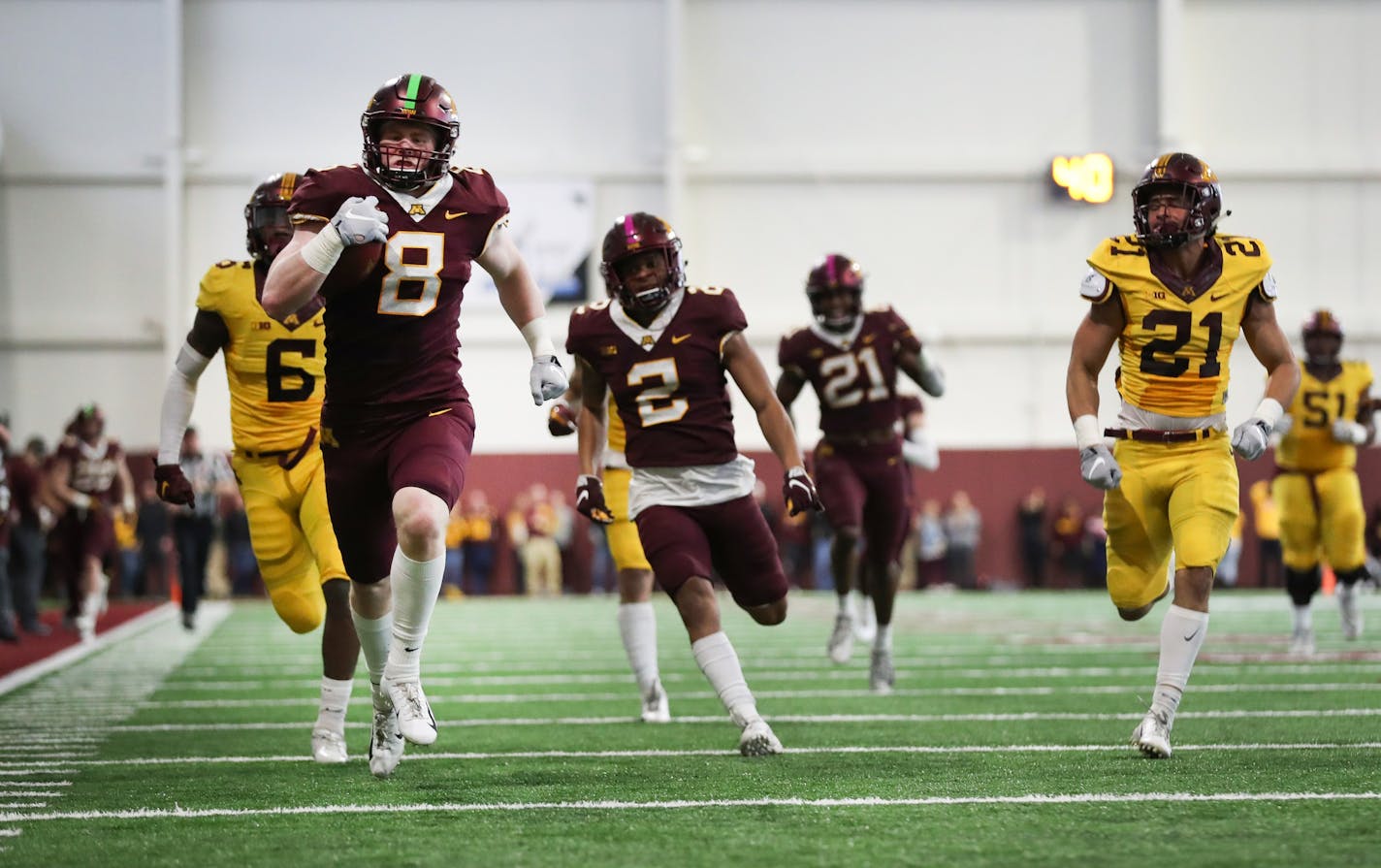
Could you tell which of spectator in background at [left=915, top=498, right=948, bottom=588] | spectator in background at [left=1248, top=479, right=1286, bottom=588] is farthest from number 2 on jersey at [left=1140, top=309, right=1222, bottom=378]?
spectator in background at [left=1248, top=479, right=1286, bottom=588]

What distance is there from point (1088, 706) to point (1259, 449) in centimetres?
214

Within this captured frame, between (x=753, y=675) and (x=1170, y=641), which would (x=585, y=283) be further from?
(x=1170, y=641)

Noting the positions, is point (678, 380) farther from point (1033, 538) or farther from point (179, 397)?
point (1033, 538)

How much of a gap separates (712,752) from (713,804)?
1.24 metres

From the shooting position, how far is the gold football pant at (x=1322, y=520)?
10320mm

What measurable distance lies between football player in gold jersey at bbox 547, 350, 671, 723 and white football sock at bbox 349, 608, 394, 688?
170cm

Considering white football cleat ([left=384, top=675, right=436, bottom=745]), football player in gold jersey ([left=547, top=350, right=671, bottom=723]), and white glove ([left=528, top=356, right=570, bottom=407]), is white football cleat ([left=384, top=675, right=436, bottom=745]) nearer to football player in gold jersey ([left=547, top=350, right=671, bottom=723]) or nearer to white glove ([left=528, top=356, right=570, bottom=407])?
white glove ([left=528, top=356, right=570, bottom=407])

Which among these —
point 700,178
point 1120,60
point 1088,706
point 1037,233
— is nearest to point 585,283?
point 700,178

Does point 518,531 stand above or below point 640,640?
below

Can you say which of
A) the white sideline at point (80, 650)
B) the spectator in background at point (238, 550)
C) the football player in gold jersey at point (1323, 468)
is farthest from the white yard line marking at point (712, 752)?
the spectator in background at point (238, 550)

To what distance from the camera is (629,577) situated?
7.24 metres

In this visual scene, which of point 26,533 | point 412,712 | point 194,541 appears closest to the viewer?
point 412,712

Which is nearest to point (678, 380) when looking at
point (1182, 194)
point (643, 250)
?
point (643, 250)

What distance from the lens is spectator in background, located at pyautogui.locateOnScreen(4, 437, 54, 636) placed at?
1349cm
